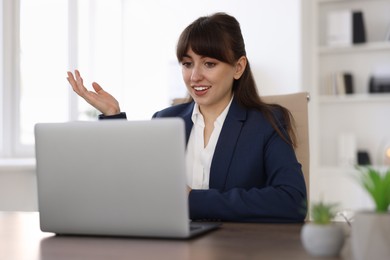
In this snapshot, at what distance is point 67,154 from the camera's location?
1.16 metres

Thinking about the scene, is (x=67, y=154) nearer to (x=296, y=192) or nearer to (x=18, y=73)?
A: (x=296, y=192)

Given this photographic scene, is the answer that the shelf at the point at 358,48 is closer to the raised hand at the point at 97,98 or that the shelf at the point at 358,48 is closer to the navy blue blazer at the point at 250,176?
the navy blue blazer at the point at 250,176

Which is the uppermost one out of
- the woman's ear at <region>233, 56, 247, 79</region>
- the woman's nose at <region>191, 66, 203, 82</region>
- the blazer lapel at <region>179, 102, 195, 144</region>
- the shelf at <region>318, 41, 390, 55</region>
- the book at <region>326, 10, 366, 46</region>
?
the book at <region>326, 10, 366, 46</region>

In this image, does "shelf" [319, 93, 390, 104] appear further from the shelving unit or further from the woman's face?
the woman's face

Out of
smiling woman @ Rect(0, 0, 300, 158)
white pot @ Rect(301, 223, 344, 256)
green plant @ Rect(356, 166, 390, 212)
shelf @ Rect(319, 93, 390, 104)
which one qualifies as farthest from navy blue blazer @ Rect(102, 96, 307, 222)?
shelf @ Rect(319, 93, 390, 104)

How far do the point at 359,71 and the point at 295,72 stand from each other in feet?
1.67

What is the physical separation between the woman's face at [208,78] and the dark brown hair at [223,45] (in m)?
0.02

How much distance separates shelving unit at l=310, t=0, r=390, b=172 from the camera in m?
4.28

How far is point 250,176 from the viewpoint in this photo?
1684 mm

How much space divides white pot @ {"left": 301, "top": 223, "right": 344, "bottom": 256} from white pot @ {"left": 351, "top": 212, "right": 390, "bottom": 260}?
0.08m

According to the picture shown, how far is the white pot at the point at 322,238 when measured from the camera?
35.6 inches

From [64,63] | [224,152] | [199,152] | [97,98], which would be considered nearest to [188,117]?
[199,152]

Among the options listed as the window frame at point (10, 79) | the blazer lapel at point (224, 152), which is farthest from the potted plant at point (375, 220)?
the window frame at point (10, 79)

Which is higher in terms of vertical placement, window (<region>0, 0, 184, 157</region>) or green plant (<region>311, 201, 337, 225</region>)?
window (<region>0, 0, 184, 157</region>)
